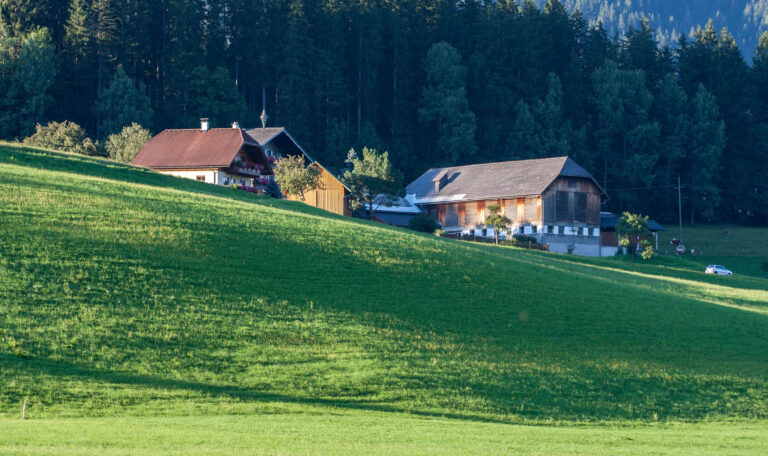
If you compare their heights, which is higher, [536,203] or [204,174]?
[204,174]

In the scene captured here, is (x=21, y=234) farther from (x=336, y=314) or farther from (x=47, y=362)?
(x=336, y=314)

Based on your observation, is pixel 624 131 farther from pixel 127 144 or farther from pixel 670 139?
pixel 127 144

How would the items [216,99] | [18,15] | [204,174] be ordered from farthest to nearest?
1. [216,99]
2. [18,15]
3. [204,174]

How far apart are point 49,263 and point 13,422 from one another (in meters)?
12.8

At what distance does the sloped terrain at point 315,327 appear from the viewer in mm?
24953

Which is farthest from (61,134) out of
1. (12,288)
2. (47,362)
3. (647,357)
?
(647,357)

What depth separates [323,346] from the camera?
28938mm

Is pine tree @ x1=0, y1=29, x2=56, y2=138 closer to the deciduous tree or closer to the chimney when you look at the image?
the deciduous tree

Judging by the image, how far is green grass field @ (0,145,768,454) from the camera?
21.1m

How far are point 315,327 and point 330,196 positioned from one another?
53.8 meters

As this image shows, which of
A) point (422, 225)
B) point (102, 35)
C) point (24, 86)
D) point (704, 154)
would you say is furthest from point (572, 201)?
point (24, 86)

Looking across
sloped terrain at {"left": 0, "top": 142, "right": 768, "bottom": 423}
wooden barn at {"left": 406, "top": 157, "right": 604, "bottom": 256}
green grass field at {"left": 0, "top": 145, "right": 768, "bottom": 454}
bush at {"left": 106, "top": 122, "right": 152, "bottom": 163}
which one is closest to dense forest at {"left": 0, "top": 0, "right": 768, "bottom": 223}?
bush at {"left": 106, "top": 122, "right": 152, "bottom": 163}

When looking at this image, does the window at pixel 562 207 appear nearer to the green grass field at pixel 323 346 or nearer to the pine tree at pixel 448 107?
the pine tree at pixel 448 107

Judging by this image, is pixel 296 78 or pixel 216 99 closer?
pixel 216 99
